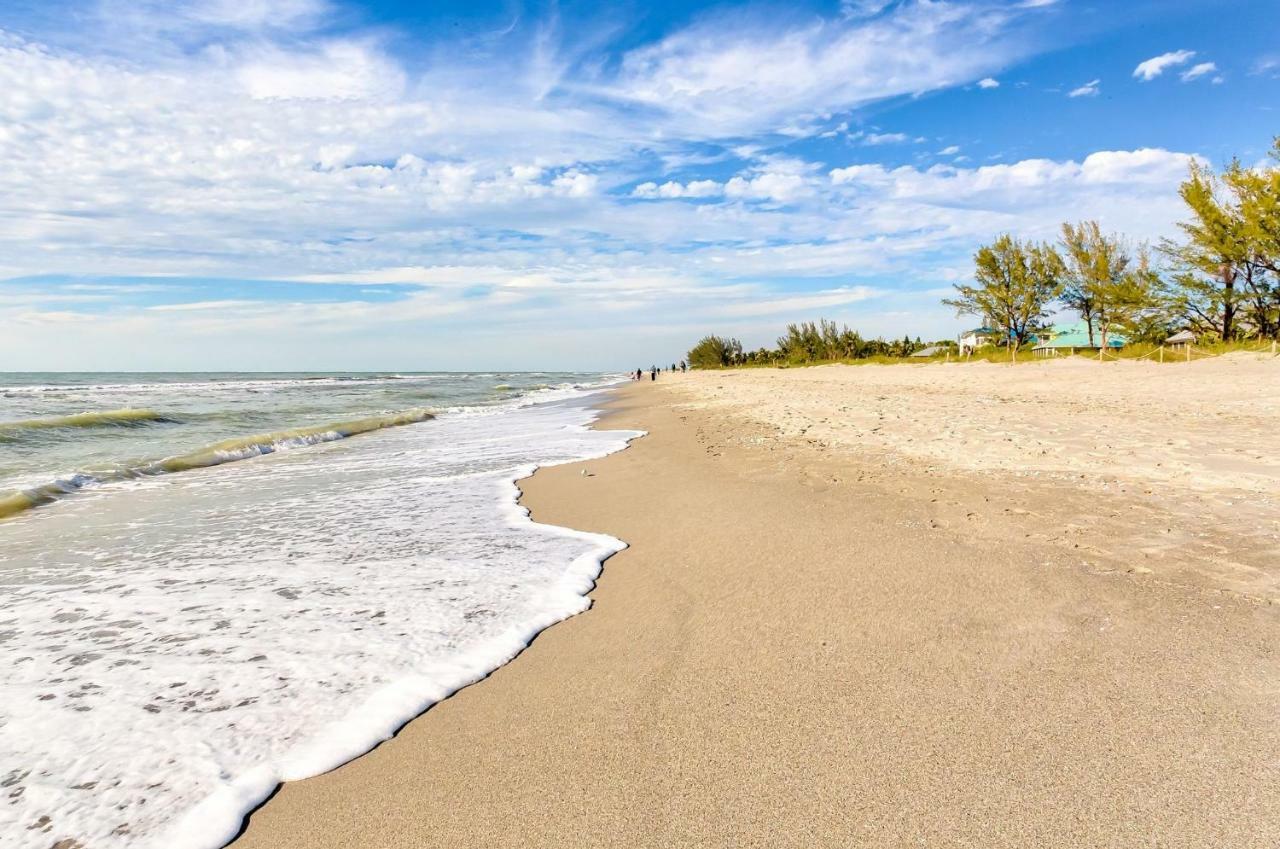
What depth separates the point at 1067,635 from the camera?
10.5 feet

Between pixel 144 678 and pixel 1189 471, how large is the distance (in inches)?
345

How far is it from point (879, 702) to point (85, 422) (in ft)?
80.4

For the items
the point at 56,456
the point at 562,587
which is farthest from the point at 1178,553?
the point at 56,456

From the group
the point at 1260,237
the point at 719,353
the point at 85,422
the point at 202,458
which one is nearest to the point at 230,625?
the point at 202,458

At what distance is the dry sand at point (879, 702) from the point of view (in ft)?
6.75

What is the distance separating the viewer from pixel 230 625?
390 centimetres

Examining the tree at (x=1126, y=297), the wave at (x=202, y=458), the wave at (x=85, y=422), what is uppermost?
the tree at (x=1126, y=297)

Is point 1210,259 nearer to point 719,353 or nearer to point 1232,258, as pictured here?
point 1232,258

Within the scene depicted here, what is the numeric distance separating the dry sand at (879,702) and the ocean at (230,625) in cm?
33

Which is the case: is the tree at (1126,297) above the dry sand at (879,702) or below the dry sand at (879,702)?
above

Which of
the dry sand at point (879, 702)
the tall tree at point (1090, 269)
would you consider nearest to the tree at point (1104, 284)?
the tall tree at point (1090, 269)

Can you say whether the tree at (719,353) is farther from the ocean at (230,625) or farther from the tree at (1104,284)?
the ocean at (230,625)

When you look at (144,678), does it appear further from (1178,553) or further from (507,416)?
(507,416)

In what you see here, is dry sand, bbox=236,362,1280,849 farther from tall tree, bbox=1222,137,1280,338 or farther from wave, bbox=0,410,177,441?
tall tree, bbox=1222,137,1280,338
